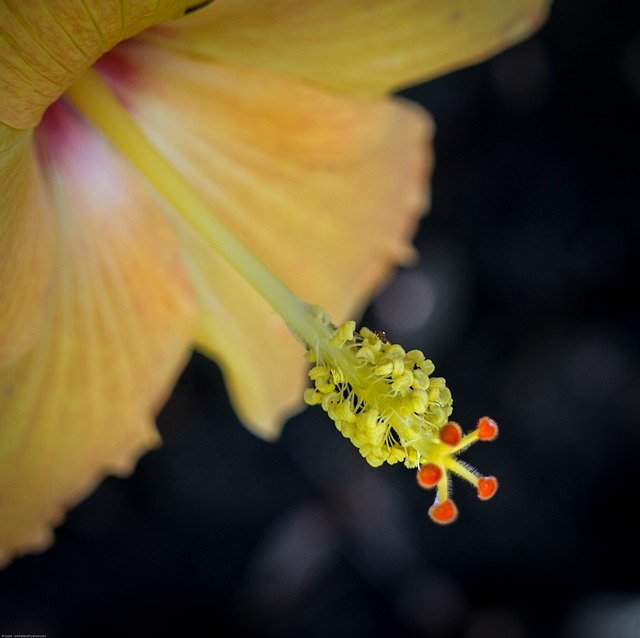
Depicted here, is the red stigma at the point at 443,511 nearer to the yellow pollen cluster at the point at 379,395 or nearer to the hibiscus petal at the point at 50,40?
the yellow pollen cluster at the point at 379,395

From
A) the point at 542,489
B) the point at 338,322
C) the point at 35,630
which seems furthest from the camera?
the point at 542,489

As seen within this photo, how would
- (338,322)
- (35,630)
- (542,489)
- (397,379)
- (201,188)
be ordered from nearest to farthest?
(397,379) < (201,188) < (338,322) < (35,630) < (542,489)

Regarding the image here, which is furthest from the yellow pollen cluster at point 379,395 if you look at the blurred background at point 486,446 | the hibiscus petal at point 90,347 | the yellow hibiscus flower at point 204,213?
the blurred background at point 486,446

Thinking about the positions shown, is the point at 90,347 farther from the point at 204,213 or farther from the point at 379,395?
the point at 379,395

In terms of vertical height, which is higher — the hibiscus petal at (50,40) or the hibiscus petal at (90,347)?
the hibiscus petal at (50,40)

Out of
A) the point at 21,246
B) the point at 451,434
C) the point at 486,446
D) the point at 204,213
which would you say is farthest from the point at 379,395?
the point at 486,446

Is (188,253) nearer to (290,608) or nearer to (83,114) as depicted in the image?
→ (83,114)

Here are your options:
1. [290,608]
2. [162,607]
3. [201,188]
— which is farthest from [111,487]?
[201,188]
